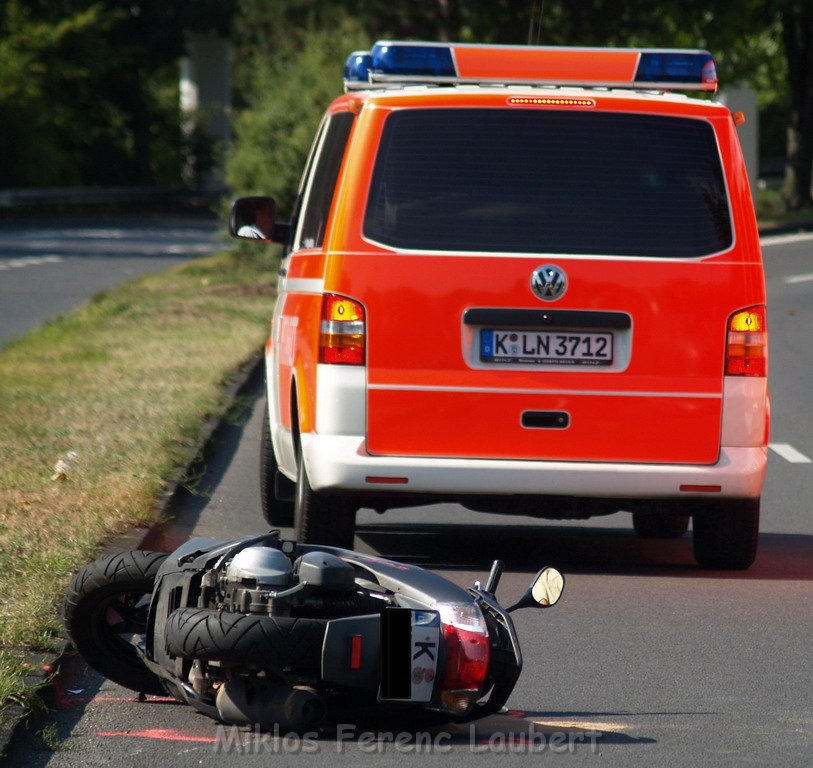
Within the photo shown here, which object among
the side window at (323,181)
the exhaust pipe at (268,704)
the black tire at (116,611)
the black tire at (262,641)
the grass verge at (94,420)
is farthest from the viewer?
the side window at (323,181)

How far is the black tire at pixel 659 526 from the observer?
30.2 ft

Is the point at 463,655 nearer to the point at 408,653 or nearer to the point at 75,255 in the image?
the point at 408,653

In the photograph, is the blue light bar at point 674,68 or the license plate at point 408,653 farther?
the blue light bar at point 674,68

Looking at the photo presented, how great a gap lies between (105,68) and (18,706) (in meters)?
53.9

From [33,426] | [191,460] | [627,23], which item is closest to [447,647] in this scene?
[191,460]

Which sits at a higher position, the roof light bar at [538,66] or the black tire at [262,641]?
the roof light bar at [538,66]

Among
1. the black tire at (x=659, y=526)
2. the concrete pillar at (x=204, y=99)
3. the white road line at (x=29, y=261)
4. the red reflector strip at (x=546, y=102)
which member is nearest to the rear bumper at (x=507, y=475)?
the red reflector strip at (x=546, y=102)

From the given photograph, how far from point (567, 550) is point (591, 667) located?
254 centimetres

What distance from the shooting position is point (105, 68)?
5731cm

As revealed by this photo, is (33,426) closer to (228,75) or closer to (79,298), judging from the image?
(79,298)

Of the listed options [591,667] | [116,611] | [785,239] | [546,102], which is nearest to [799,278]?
[785,239]

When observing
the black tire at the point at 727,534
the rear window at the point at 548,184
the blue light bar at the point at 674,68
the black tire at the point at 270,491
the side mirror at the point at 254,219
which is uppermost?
the blue light bar at the point at 674,68

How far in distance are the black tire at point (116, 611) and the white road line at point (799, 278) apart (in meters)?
23.0

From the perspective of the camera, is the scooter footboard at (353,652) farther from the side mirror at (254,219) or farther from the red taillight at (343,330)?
the side mirror at (254,219)
